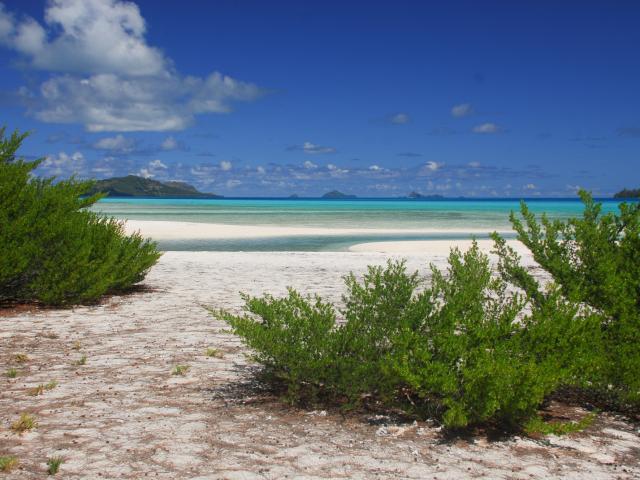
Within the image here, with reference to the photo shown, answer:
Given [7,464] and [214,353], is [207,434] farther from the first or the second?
[214,353]

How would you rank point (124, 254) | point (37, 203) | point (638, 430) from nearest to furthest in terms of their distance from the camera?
point (638, 430), point (37, 203), point (124, 254)

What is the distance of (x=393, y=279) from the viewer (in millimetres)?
5504

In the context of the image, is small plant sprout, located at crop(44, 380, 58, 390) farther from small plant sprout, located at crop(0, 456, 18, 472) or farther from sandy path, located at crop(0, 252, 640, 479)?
small plant sprout, located at crop(0, 456, 18, 472)

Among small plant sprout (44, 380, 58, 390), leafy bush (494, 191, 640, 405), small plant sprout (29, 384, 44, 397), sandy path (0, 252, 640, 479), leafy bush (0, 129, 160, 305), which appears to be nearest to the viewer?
sandy path (0, 252, 640, 479)

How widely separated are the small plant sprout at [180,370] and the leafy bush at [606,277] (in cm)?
360

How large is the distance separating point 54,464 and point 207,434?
1.17 m

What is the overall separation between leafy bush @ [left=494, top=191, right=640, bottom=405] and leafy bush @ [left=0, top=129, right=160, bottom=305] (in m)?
7.36

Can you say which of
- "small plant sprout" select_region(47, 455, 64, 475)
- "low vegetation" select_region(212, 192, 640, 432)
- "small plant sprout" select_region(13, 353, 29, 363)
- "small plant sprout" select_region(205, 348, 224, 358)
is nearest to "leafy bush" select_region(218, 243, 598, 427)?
"low vegetation" select_region(212, 192, 640, 432)

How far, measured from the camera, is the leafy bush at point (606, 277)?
16.8ft

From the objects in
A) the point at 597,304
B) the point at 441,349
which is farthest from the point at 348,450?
the point at 597,304

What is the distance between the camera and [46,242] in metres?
10.4

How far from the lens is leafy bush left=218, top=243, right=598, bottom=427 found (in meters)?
4.59

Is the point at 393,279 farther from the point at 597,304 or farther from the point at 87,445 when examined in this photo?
the point at 87,445

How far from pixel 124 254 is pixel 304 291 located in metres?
3.86
